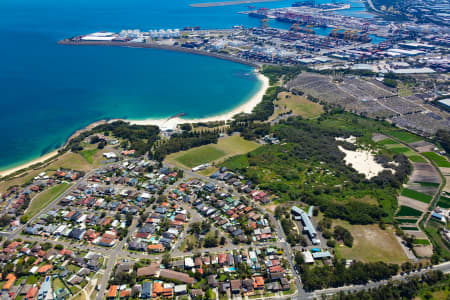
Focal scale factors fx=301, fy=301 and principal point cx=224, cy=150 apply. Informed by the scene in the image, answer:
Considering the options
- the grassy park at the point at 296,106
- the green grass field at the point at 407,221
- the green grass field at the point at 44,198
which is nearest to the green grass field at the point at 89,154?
the green grass field at the point at 44,198

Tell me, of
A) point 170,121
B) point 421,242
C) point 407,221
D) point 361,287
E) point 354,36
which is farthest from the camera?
point 354,36

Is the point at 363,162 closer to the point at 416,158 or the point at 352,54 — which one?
the point at 416,158

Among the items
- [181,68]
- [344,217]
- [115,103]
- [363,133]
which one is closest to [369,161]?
[363,133]

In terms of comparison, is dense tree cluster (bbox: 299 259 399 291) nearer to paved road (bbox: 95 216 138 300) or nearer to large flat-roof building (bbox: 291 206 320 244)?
large flat-roof building (bbox: 291 206 320 244)

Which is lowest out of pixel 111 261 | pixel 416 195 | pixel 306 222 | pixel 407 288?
pixel 416 195

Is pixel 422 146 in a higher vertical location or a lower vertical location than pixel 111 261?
lower

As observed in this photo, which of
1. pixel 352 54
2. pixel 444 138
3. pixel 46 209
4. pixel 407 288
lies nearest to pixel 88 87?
pixel 46 209
